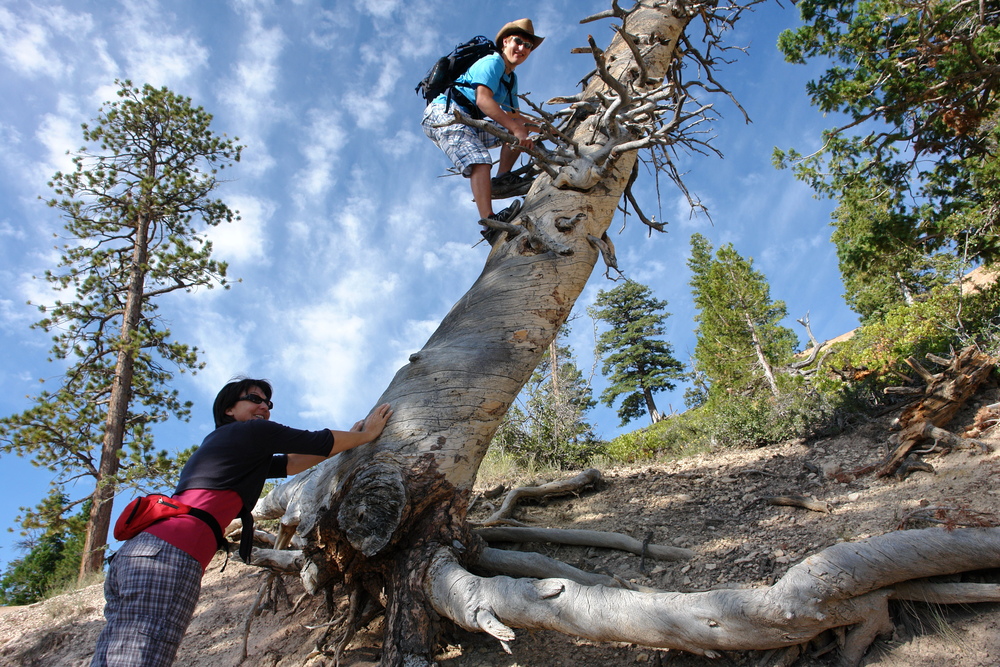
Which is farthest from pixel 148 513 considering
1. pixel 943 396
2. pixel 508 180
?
pixel 943 396

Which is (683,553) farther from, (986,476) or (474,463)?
(986,476)

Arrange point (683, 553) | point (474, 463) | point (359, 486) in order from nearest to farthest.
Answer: point (359, 486) → point (474, 463) → point (683, 553)

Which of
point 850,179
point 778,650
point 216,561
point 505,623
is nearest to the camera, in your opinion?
point 778,650

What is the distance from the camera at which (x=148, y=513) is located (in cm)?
237

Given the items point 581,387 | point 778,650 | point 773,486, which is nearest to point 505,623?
point 778,650

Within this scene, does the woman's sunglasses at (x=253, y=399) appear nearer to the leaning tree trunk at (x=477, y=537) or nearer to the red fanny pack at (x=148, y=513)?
the leaning tree trunk at (x=477, y=537)

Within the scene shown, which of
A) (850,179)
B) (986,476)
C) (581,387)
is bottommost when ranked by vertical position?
(986,476)

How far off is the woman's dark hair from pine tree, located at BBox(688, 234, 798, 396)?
16.2 meters

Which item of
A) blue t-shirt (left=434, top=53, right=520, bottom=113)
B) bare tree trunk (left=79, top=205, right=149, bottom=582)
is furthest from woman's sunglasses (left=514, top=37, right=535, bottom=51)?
bare tree trunk (left=79, top=205, right=149, bottom=582)

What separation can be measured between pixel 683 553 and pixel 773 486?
151 cm

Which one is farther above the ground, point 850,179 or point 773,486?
point 850,179

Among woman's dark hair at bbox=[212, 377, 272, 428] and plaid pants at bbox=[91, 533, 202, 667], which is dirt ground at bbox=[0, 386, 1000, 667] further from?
woman's dark hair at bbox=[212, 377, 272, 428]

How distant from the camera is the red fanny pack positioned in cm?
233

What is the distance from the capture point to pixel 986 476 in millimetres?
3488
